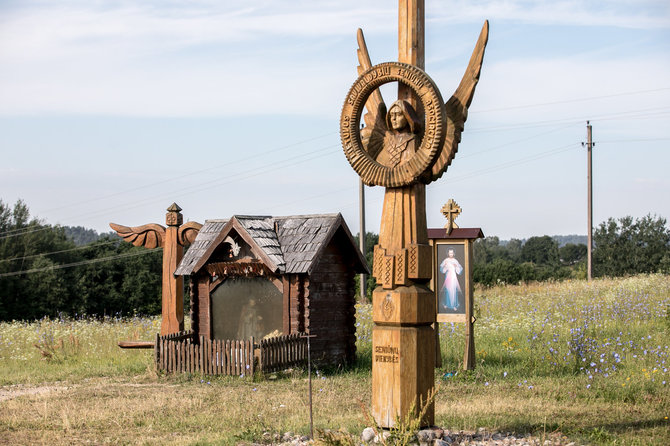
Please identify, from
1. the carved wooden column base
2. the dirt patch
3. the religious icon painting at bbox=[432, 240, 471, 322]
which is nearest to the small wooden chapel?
the religious icon painting at bbox=[432, 240, 471, 322]

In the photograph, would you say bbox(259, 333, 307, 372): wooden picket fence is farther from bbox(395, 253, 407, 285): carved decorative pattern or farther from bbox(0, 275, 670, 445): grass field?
bbox(395, 253, 407, 285): carved decorative pattern

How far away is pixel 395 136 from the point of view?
896 centimetres

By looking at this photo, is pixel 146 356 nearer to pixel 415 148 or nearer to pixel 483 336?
pixel 483 336

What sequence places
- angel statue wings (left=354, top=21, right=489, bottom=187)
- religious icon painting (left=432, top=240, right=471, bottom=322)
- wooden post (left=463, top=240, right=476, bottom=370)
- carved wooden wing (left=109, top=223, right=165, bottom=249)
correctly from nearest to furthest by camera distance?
angel statue wings (left=354, top=21, right=489, bottom=187), wooden post (left=463, top=240, right=476, bottom=370), religious icon painting (left=432, top=240, right=471, bottom=322), carved wooden wing (left=109, top=223, right=165, bottom=249)

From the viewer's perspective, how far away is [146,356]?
18.7 meters

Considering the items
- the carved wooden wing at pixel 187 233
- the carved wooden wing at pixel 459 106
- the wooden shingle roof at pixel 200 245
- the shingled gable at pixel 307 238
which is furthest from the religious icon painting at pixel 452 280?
the carved wooden wing at pixel 459 106

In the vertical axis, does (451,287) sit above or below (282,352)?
above

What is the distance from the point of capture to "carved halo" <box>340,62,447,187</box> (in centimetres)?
841

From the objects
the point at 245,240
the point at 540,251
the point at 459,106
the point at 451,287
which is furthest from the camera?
the point at 540,251

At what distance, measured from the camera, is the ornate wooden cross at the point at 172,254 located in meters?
17.3

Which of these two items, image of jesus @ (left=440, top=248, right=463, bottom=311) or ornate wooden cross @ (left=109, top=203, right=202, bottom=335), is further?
ornate wooden cross @ (left=109, top=203, right=202, bottom=335)

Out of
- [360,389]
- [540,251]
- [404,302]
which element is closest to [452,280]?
[360,389]

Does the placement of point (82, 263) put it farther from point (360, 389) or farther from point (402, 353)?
point (402, 353)

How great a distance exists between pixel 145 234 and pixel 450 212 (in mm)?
7279
